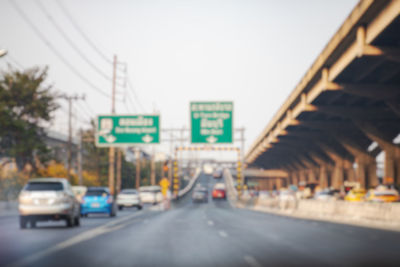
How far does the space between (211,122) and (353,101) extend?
10.8 meters

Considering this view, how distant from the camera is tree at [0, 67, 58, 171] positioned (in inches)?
2544

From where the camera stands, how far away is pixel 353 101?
154 ft

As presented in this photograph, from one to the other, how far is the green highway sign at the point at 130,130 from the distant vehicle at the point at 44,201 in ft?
66.7

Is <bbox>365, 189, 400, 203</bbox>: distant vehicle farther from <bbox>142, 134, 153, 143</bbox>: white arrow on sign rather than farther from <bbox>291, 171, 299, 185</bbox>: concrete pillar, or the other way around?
<bbox>291, 171, 299, 185</bbox>: concrete pillar

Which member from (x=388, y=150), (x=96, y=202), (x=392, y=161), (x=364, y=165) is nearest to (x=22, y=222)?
(x=96, y=202)

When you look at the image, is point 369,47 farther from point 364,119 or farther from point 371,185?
point 371,185

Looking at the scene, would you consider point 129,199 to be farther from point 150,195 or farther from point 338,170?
point 338,170

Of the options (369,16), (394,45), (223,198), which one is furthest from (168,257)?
(223,198)

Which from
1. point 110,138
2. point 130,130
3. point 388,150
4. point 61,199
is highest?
point 130,130

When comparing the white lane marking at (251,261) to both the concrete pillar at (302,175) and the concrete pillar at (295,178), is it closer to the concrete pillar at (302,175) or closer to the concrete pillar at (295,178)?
the concrete pillar at (302,175)

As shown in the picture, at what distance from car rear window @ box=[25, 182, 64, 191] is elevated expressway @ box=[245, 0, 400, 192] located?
45.5ft

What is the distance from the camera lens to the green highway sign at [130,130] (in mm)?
42625

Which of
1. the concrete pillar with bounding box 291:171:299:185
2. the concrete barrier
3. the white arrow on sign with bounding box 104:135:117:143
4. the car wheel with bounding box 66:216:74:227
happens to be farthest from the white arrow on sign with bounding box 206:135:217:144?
the concrete pillar with bounding box 291:171:299:185

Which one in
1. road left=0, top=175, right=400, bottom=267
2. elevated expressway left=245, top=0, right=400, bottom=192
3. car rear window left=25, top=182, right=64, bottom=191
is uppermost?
elevated expressway left=245, top=0, right=400, bottom=192
